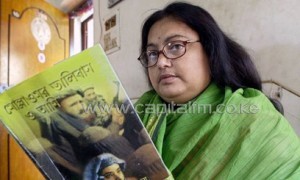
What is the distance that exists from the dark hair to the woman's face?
0.05 ft

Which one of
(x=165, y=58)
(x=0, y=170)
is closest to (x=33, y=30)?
(x=0, y=170)

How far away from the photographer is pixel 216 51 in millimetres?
719

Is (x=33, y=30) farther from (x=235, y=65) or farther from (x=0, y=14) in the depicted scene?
(x=235, y=65)

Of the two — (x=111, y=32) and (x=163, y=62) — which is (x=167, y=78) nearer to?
(x=163, y=62)

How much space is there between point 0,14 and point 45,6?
405mm

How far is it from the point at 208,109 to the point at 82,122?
32cm

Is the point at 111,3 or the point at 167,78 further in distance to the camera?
the point at 111,3

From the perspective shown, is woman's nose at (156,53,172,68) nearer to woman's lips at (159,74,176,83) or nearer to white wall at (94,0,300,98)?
woman's lips at (159,74,176,83)

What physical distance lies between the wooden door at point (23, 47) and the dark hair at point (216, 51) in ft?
4.89

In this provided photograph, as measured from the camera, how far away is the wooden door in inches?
74.4

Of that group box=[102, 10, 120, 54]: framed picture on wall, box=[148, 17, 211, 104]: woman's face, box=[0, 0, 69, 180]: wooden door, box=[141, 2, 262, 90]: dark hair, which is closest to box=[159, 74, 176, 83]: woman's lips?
box=[148, 17, 211, 104]: woman's face

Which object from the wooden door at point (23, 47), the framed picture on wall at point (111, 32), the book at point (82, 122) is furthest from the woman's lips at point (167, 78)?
the wooden door at point (23, 47)

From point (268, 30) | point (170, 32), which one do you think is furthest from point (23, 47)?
point (268, 30)

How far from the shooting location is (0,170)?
1830 mm
